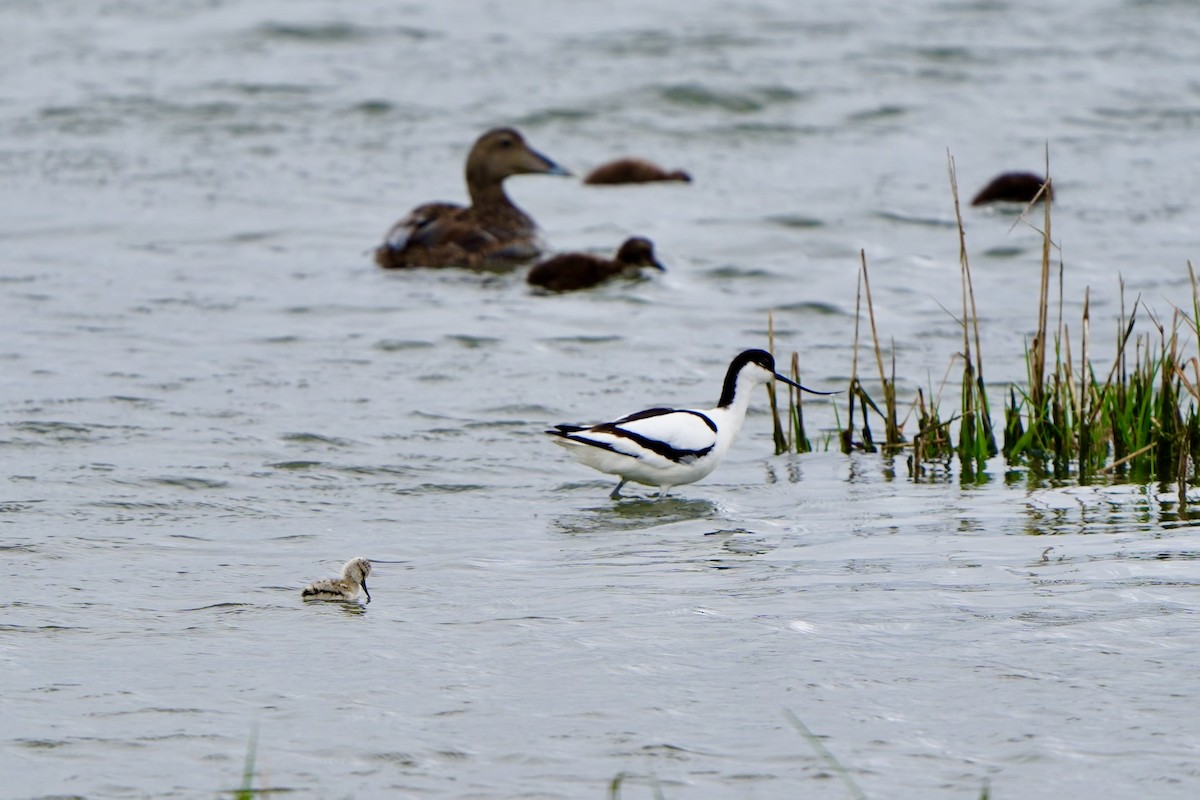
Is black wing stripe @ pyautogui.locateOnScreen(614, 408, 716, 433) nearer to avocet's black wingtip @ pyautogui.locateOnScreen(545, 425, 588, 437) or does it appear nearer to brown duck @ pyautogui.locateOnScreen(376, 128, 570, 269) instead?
avocet's black wingtip @ pyautogui.locateOnScreen(545, 425, 588, 437)

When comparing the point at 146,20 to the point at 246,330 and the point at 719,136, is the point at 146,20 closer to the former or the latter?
the point at 719,136

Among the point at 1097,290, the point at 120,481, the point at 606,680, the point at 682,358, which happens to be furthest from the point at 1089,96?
the point at 606,680

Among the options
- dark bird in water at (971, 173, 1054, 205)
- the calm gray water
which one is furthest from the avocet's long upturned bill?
dark bird in water at (971, 173, 1054, 205)

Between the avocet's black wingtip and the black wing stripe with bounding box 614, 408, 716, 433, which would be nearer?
the avocet's black wingtip

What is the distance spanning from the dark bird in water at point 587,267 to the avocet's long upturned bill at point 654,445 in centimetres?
588

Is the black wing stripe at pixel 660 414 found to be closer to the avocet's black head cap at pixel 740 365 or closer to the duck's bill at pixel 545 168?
the avocet's black head cap at pixel 740 365

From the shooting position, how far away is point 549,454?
10.0 m

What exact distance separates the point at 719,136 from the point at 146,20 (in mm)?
10142

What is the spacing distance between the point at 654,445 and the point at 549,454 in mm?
1471

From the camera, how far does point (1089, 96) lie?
74.3 ft

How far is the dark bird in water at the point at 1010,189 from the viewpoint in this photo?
58.3ft

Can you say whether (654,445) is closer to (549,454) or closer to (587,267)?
(549,454)

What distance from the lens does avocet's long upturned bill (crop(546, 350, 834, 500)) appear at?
8617mm

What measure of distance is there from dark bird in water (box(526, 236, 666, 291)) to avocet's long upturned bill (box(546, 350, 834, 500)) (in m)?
5.88
